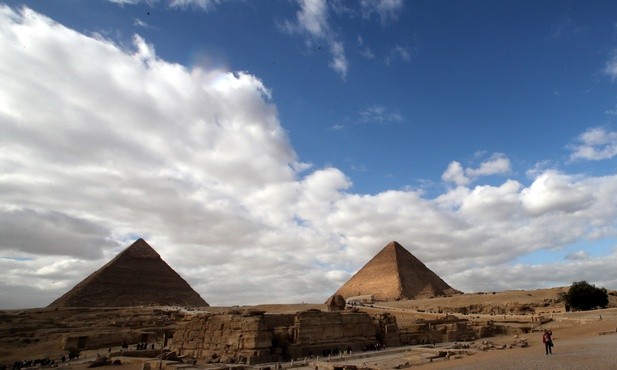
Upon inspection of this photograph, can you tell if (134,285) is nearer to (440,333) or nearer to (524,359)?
(440,333)

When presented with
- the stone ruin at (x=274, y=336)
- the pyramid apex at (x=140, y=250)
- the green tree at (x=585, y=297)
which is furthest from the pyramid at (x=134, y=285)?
the green tree at (x=585, y=297)

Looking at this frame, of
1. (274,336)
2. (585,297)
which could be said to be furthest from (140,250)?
(585,297)

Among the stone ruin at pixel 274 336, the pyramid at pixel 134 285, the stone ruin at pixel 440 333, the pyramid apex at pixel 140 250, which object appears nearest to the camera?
the stone ruin at pixel 274 336

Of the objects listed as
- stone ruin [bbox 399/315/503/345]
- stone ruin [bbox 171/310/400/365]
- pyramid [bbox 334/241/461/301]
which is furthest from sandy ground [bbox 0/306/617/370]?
pyramid [bbox 334/241/461/301]

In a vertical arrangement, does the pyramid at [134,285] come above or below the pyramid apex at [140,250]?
below

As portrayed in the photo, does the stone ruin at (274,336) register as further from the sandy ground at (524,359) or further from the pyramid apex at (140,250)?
the pyramid apex at (140,250)

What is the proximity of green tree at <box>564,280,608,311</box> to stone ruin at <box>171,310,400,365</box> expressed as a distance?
2288 centimetres

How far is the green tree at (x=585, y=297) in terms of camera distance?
109ft

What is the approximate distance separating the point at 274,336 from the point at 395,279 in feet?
190

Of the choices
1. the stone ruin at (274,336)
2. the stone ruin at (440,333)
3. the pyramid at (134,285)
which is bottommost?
the stone ruin at (440,333)

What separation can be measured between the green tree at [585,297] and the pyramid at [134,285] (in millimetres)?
58367

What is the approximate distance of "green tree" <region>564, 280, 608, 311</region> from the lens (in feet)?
109

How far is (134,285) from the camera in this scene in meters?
69.6

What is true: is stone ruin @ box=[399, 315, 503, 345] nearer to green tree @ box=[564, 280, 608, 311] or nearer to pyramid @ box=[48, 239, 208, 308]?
green tree @ box=[564, 280, 608, 311]
